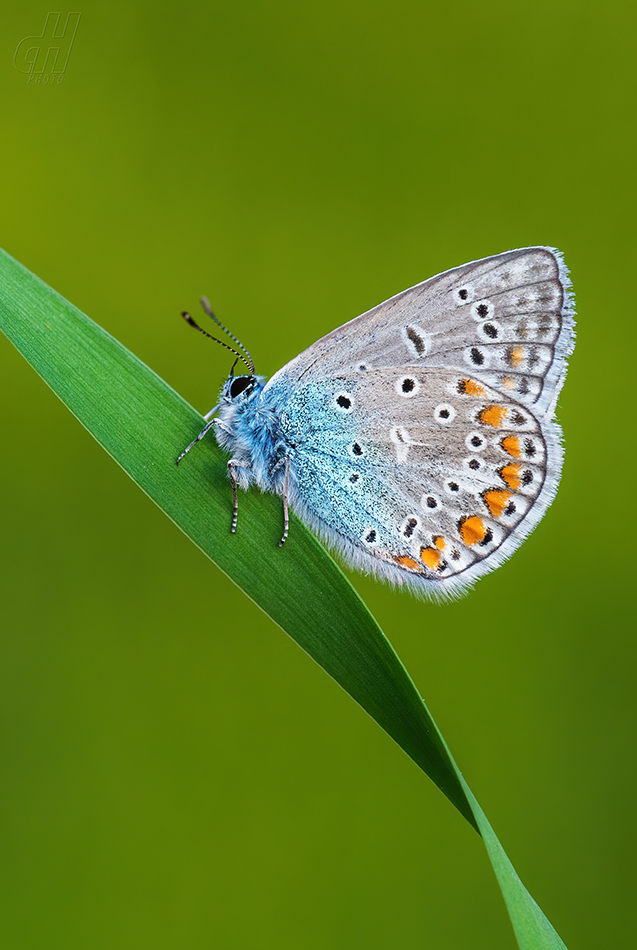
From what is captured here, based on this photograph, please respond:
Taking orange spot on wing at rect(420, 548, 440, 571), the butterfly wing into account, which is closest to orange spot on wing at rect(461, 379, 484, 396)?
the butterfly wing

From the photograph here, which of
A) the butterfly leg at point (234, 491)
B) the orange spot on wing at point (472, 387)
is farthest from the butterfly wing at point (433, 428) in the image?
the butterfly leg at point (234, 491)

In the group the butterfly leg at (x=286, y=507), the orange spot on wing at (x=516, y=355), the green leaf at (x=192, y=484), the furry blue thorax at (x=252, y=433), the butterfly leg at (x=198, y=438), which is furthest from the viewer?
the orange spot on wing at (x=516, y=355)

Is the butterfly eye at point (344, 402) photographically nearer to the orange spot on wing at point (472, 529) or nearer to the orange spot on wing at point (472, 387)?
the orange spot on wing at point (472, 387)

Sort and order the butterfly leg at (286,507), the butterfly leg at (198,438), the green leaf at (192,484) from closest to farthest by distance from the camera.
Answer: the green leaf at (192,484)
the butterfly leg at (286,507)
the butterfly leg at (198,438)

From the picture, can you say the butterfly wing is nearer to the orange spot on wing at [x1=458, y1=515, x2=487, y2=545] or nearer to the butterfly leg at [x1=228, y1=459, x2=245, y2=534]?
the orange spot on wing at [x1=458, y1=515, x2=487, y2=545]

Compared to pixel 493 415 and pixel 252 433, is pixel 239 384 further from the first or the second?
pixel 493 415
